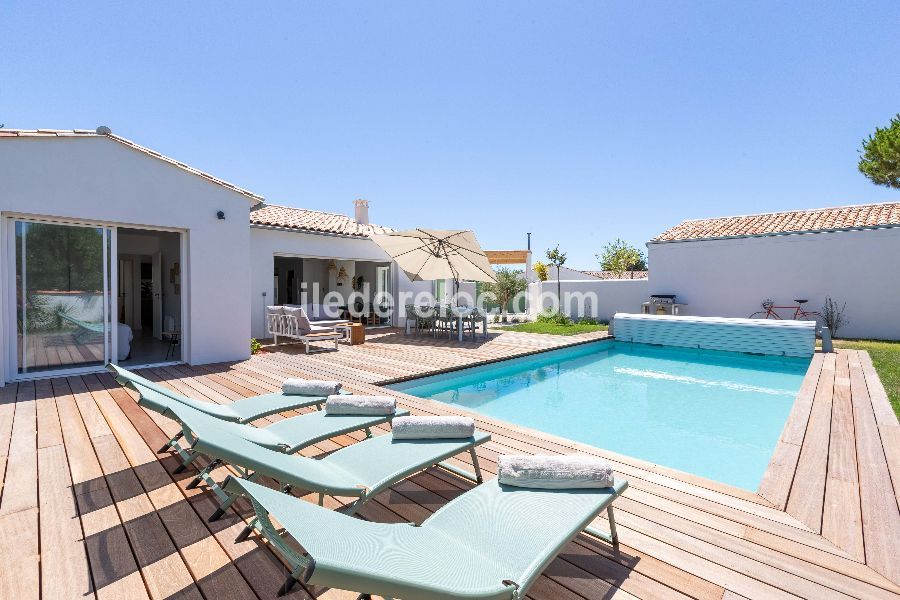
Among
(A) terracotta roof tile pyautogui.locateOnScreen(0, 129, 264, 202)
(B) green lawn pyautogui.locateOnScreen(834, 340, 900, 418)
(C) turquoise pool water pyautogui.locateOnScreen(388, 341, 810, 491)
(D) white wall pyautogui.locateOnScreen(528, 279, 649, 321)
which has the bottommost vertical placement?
(C) turquoise pool water pyautogui.locateOnScreen(388, 341, 810, 491)

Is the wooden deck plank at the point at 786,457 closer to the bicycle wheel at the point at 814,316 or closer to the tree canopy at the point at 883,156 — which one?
the bicycle wheel at the point at 814,316

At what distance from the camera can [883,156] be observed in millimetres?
17281

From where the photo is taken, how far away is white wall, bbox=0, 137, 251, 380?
6.34 meters

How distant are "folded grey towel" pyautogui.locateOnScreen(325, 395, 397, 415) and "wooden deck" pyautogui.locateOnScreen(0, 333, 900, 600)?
51 cm

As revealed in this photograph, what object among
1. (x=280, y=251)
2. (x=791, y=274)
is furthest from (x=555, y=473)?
(x=791, y=274)

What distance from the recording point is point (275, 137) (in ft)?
45.2

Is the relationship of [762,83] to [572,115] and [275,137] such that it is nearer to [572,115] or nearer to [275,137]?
[572,115]

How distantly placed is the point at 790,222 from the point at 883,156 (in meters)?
5.85

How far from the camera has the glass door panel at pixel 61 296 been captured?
6578 mm

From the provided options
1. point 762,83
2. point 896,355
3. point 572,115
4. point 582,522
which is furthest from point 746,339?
point 582,522

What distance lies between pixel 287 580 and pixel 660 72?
14.6 m

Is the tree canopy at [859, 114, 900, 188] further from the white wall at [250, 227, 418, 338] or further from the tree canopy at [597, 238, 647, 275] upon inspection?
the tree canopy at [597, 238, 647, 275]

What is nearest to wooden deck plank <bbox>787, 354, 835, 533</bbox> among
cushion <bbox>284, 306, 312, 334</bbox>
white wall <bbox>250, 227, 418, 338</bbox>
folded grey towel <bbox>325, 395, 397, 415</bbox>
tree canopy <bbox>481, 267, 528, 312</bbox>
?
folded grey towel <bbox>325, 395, 397, 415</bbox>

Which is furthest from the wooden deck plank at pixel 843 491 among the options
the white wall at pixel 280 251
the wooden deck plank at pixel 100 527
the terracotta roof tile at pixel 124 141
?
the white wall at pixel 280 251
